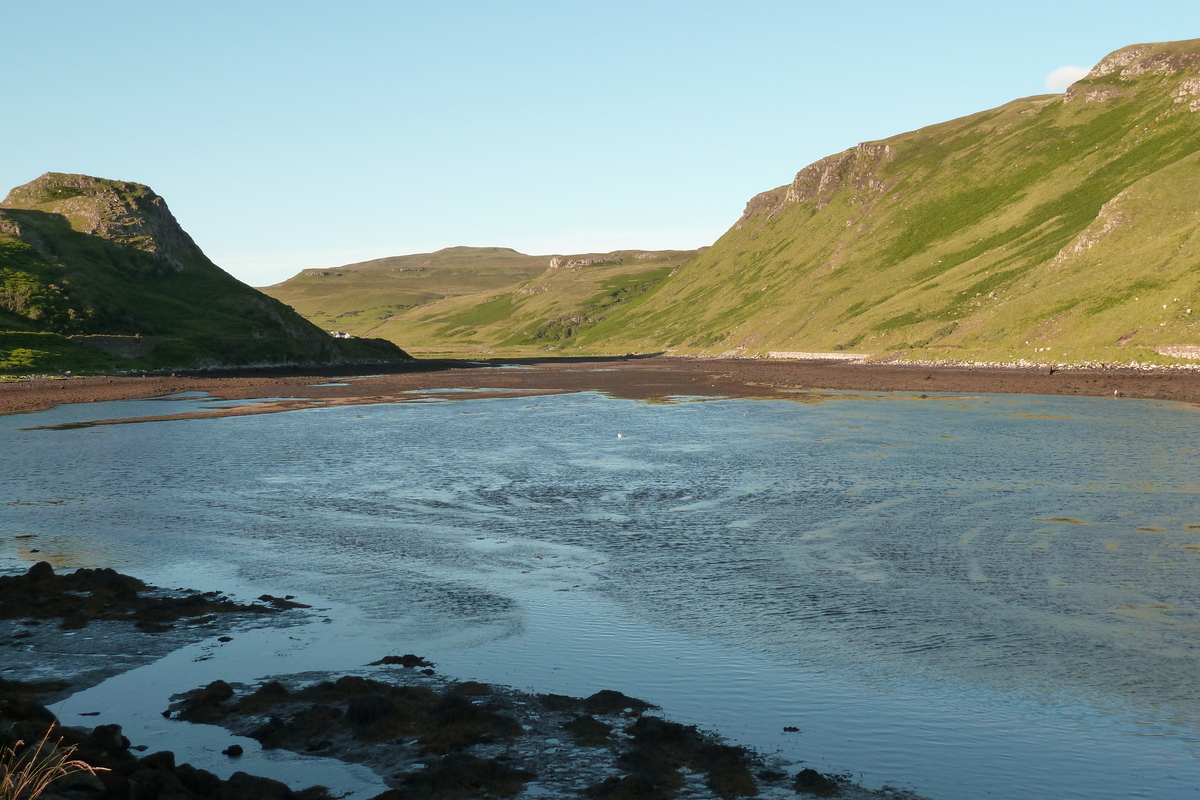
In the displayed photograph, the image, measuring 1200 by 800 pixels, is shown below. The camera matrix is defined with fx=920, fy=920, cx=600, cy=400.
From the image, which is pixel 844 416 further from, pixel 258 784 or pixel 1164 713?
pixel 258 784

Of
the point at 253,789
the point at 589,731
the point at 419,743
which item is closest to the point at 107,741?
the point at 253,789

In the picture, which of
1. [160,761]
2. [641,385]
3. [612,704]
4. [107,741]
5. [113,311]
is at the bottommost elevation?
[612,704]

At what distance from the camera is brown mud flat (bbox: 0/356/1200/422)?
289 feet

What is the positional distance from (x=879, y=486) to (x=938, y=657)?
22.6 metres

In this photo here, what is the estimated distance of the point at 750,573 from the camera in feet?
87.8

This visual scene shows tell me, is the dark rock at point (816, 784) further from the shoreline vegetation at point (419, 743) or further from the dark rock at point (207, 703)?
the dark rock at point (207, 703)

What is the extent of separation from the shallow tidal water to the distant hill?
94.3 m

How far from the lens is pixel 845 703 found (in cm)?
1677

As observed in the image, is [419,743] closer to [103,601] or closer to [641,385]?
[103,601]

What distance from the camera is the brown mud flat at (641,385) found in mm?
88062

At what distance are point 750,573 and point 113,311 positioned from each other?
161544 mm

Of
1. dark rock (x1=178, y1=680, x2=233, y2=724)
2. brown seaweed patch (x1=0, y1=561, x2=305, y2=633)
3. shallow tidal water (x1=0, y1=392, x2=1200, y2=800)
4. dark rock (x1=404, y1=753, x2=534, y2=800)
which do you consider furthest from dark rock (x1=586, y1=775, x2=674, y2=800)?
brown seaweed patch (x1=0, y1=561, x2=305, y2=633)

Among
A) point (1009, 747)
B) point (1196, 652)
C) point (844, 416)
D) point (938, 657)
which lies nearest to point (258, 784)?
point (1009, 747)

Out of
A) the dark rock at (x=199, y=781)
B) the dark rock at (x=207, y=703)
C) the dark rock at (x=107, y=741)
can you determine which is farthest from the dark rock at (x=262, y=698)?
the dark rock at (x=199, y=781)
